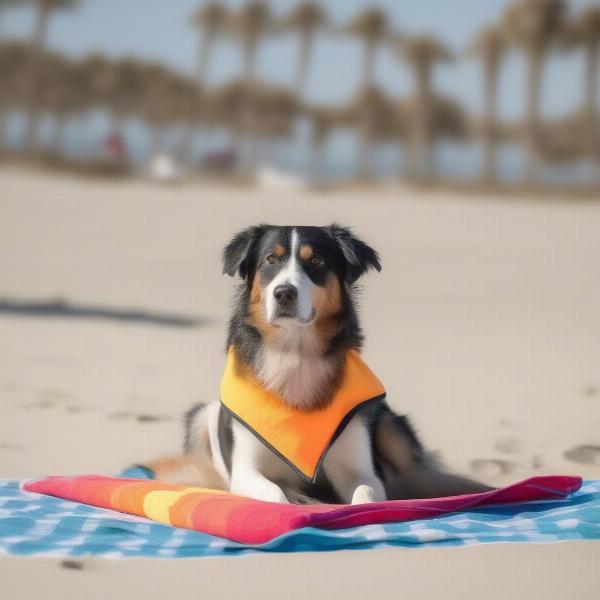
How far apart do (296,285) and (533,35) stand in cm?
3163

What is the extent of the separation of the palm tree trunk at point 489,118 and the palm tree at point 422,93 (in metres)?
2.32

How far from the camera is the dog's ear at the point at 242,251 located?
14.8 ft

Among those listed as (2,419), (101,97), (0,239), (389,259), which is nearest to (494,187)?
(389,259)

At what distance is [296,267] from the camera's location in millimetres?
4316

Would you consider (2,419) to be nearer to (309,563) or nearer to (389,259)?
(309,563)

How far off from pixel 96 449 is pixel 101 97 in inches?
1513

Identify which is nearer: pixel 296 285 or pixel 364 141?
pixel 296 285

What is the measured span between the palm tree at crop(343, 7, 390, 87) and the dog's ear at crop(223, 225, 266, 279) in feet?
115

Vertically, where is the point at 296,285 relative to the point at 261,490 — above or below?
above

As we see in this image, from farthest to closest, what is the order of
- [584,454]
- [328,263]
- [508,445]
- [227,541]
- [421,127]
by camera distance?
[421,127]
[508,445]
[584,454]
[328,263]
[227,541]

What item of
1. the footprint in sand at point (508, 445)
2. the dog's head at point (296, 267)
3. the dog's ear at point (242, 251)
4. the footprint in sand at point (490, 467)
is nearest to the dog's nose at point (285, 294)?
the dog's head at point (296, 267)

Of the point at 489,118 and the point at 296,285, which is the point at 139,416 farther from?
the point at 489,118

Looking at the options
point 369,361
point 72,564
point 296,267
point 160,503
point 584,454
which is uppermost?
point 296,267

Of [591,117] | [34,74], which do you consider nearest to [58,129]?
[34,74]
